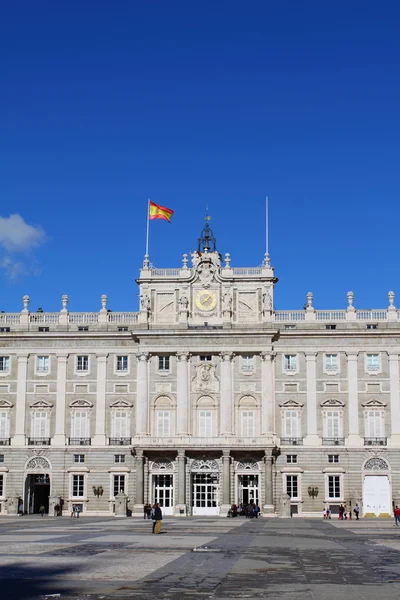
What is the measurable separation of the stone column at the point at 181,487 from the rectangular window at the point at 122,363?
28.0 ft

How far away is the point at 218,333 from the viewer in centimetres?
7031

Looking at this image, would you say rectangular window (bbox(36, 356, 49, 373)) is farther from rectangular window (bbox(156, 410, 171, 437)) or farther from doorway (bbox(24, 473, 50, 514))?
rectangular window (bbox(156, 410, 171, 437))

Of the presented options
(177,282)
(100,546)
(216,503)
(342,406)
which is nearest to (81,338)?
(177,282)

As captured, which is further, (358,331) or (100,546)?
(358,331)

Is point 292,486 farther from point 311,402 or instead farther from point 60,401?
point 60,401

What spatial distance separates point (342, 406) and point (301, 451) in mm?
4810

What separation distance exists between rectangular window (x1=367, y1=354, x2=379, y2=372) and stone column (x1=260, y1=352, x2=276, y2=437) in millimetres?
7546

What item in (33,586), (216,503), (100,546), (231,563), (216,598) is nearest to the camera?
(216,598)

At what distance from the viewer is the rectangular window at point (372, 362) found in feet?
230

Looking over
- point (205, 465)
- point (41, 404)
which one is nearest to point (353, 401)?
point (205, 465)

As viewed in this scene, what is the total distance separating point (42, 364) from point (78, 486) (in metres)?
10.3

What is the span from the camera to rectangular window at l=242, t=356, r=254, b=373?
70500 millimetres

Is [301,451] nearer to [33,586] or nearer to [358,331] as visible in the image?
[358,331]

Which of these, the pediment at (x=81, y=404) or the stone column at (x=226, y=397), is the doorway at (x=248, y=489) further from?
the pediment at (x=81, y=404)
